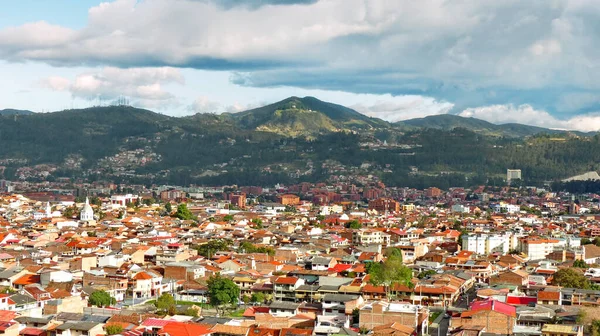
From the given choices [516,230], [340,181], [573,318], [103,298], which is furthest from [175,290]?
[340,181]

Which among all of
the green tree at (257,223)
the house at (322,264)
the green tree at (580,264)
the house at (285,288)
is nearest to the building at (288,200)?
the green tree at (257,223)

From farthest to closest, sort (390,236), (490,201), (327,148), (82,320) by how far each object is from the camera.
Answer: (327,148)
(490,201)
(390,236)
(82,320)

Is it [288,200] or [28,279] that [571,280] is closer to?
[28,279]

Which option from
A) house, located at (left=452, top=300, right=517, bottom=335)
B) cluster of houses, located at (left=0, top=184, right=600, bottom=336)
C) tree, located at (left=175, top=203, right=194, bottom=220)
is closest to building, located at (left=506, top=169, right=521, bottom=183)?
cluster of houses, located at (left=0, top=184, right=600, bottom=336)

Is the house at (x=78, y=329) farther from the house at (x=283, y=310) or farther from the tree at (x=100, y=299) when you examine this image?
the house at (x=283, y=310)

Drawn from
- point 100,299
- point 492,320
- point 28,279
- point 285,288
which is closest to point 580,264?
point 285,288

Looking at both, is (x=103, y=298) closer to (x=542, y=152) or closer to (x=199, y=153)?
(x=542, y=152)
